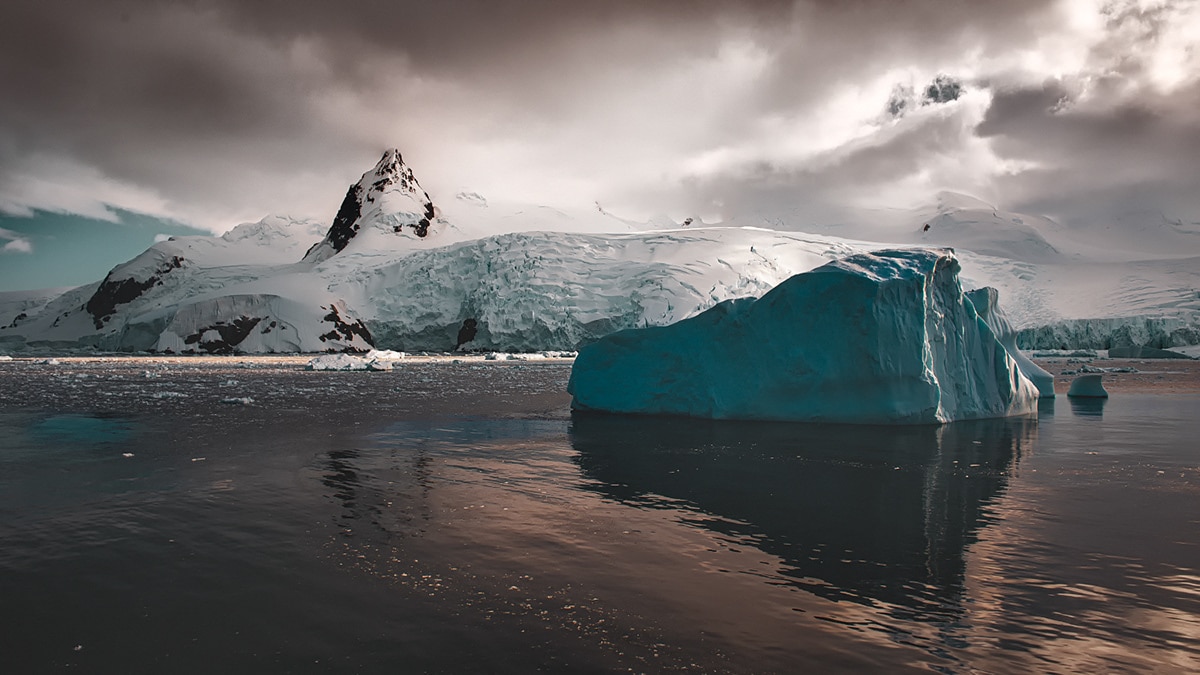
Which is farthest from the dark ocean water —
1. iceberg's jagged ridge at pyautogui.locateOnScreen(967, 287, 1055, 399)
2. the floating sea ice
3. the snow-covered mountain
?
the snow-covered mountain

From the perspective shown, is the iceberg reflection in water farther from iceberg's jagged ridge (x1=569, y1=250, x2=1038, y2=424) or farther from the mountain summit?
the mountain summit

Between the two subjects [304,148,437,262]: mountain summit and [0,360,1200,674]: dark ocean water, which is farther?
[304,148,437,262]: mountain summit

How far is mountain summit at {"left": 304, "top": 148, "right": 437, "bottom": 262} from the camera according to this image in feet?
310

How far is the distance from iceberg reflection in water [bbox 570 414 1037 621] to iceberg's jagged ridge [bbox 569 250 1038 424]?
87 cm

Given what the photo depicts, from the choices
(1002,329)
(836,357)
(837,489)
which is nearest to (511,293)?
(1002,329)

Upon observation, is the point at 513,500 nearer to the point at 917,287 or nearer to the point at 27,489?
the point at 27,489

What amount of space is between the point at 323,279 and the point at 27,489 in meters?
67.1

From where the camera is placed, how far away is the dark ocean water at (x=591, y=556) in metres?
3.54

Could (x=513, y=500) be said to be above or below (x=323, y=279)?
below

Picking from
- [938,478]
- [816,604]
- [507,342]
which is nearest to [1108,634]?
[816,604]

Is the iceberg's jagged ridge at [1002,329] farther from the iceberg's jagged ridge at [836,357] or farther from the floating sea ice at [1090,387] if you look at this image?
the iceberg's jagged ridge at [836,357]

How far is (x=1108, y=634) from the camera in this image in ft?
12.3

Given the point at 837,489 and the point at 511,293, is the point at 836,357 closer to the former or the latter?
the point at 837,489

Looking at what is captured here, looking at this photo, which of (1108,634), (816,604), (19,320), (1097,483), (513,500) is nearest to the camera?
(1108,634)
